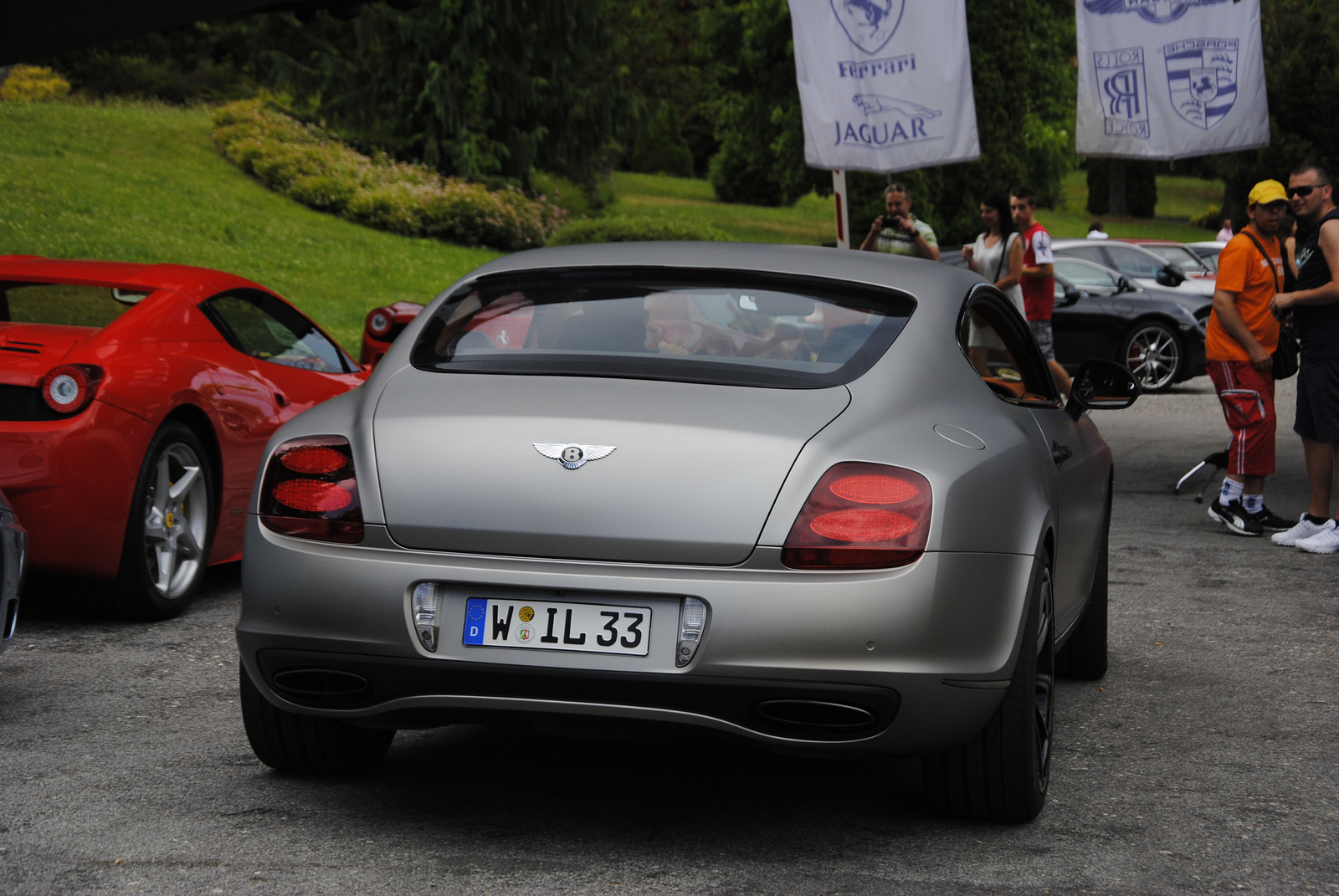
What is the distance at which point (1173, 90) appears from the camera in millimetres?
10727

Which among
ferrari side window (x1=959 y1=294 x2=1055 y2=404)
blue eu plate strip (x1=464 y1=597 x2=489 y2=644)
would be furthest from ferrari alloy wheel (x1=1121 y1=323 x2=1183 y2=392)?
blue eu plate strip (x1=464 y1=597 x2=489 y2=644)

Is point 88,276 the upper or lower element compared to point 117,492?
upper

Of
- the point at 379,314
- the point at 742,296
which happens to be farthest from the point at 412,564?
the point at 379,314

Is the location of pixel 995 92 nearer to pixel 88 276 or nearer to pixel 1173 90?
pixel 1173 90

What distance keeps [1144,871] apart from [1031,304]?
332 inches

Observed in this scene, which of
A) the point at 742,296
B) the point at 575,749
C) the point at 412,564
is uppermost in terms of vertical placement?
the point at 742,296

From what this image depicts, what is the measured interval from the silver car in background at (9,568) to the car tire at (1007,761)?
2653 millimetres

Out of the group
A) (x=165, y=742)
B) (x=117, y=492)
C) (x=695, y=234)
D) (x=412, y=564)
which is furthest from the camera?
(x=695, y=234)

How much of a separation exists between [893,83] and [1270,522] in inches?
163

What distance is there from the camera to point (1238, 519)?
344 inches

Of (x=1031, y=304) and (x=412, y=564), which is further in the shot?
(x=1031, y=304)

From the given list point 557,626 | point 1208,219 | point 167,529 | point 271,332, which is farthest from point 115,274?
point 1208,219

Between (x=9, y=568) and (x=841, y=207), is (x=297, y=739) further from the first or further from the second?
(x=841, y=207)

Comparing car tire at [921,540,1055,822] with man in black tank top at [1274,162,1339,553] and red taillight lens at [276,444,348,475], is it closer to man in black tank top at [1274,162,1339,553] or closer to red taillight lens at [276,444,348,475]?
red taillight lens at [276,444,348,475]
